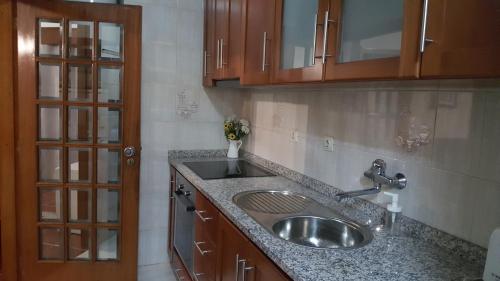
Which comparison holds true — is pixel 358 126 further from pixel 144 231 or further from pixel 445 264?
pixel 144 231

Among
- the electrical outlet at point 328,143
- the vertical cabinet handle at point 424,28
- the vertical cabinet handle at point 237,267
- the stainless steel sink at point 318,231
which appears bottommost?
the vertical cabinet handle at point 237,267

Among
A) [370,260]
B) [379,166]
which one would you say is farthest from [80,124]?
[370,260]

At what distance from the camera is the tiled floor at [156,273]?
103 inches

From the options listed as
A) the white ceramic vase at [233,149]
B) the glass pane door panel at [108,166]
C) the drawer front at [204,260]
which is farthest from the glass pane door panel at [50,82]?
the drawer front at [204,260]

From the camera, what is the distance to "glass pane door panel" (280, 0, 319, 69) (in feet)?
4.55

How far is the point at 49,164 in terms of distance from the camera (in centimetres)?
237

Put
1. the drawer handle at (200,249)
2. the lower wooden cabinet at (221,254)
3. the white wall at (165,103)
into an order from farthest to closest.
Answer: the white wall at (165,103)
the drawer handle at (200,249)
the lower wooden cabinet at (221,254)

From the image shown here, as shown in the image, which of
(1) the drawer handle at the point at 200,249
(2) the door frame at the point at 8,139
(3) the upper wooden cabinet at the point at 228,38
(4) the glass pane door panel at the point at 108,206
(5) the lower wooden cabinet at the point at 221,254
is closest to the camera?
(5) the lower wooden cabinet at the point at 221,254

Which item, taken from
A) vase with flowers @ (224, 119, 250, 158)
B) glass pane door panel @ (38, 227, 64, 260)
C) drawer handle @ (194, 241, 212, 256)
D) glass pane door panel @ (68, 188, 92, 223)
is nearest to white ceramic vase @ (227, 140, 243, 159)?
vase with flowers @ (224, 119, 250, 158)

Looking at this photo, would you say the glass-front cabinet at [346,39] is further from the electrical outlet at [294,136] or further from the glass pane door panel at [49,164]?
the glass pane door panel at [49,164]

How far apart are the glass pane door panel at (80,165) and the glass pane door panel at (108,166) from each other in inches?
2.5

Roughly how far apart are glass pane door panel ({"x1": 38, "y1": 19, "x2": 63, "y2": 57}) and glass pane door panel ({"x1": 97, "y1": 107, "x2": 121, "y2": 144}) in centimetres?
45

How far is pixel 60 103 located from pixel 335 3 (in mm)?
1866

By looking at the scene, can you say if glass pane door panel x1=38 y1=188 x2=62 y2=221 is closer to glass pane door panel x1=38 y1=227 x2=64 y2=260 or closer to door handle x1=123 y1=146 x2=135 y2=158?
glass pane door panel x1=38 y1=227 x2=64 y2=260
